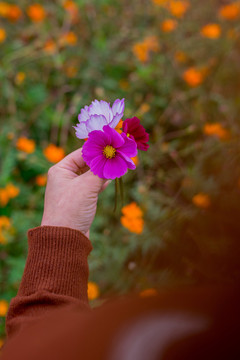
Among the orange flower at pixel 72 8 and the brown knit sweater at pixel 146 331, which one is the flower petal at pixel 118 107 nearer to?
the brown knit sweater at pixel 146 331

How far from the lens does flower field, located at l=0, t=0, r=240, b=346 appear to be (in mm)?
1008

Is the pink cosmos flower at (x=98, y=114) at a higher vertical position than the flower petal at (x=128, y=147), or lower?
higher

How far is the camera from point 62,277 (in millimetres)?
512

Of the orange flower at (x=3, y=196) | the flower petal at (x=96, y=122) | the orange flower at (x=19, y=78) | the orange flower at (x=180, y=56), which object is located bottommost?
the flower petal at (x=96, y=122)

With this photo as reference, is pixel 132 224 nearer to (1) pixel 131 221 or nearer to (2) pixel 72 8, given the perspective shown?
(1) pixel 131 221

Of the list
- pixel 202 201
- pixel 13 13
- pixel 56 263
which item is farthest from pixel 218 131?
pixel 13 13

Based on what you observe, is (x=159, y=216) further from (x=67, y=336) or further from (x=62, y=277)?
(x=67, y=336)

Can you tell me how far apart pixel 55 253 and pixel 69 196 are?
0.10 meters

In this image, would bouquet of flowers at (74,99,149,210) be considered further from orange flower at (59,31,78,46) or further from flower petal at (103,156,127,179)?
orange flower at (59,31,78,46)

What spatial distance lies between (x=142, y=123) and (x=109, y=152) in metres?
0.82

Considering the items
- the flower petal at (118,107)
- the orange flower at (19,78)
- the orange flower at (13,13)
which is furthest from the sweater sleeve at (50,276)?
the orange flower at (13,13)

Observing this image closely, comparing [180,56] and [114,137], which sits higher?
[180,56]

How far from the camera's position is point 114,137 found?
446 mm

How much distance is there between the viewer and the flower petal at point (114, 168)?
466 mm
